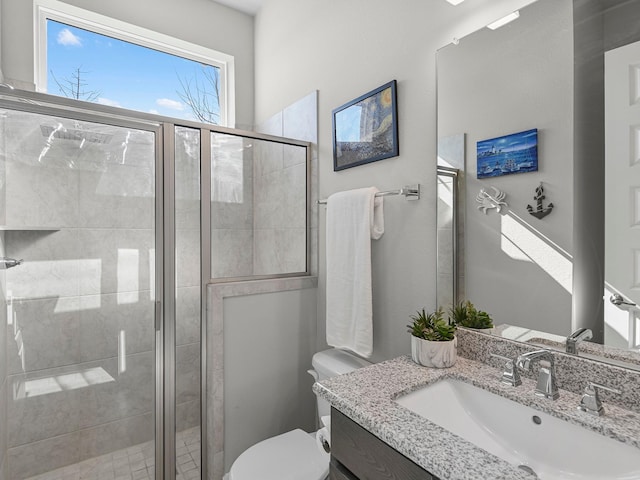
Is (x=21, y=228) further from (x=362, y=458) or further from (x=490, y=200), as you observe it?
(x=490, y=200)

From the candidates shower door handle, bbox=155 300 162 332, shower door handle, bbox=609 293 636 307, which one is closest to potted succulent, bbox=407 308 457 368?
shower door handle, bbox=609 293 636 307

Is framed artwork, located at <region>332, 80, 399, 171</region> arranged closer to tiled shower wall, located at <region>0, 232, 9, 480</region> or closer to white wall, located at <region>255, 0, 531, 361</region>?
white wall, located at <region>255, 0, 531, 361</region>

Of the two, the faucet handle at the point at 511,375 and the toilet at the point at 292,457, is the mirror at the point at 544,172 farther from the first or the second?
the toilet at the point at 292,457

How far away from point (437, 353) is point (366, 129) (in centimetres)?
99

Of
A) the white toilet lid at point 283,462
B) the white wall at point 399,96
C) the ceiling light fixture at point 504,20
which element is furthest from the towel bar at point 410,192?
the white toilet lid at point 283,462

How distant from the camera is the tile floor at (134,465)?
5.18ft

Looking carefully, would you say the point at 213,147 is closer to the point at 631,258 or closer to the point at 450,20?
the point at 450,20

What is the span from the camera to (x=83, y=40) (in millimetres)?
2074

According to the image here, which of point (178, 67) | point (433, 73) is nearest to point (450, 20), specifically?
point (433, 73)

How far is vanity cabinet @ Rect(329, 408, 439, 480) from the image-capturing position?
729mm

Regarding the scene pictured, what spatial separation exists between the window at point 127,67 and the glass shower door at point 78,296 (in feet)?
2.72

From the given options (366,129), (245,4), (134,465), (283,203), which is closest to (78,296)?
(134,465)

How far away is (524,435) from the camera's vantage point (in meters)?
0.86

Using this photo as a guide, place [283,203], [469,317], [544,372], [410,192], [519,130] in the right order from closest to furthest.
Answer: [544,372] → [519,130] → [469,317] → [410,192] → [283,203]
